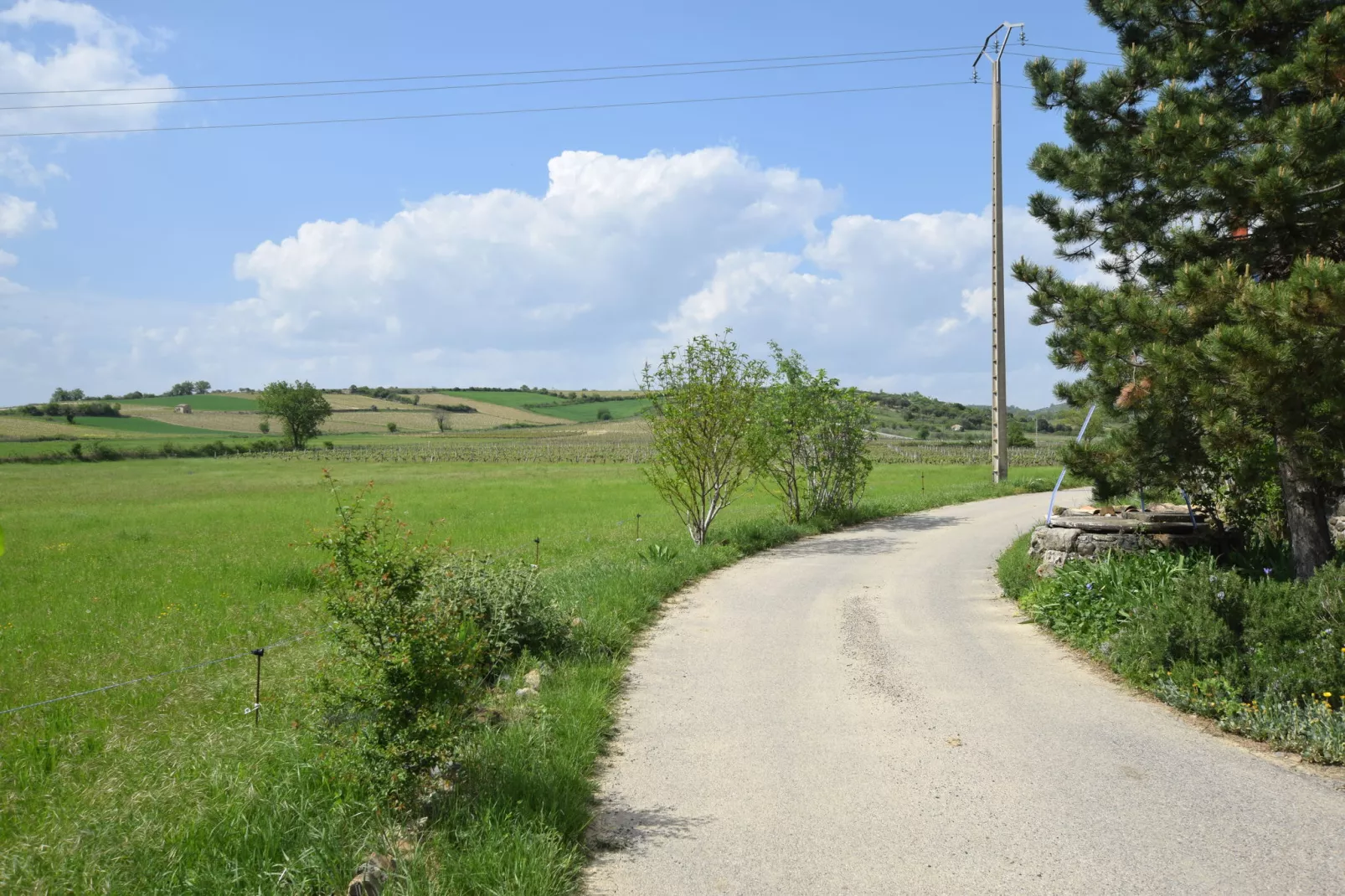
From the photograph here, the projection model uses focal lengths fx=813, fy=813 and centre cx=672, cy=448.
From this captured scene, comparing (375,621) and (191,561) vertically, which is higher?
(375,621)

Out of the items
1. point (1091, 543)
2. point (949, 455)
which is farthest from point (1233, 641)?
point (949, 455)

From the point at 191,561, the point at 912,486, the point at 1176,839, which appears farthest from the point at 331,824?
the point at 912,486

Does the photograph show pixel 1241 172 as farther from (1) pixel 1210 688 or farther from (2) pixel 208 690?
(2) pixel 208 690

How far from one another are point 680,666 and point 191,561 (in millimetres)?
Result: 12748

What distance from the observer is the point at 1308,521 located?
8.26m

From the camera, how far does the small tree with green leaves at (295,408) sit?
86.9 metres

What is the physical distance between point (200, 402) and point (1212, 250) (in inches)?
5423

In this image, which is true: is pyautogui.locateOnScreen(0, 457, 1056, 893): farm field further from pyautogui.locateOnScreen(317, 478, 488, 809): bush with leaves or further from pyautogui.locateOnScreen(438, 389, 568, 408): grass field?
pyautogui.locateOnScreen(438, 389, 568, 408): grass field

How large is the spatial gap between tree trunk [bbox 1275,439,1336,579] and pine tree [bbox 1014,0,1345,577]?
0.02 m

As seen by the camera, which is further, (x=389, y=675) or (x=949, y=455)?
(x=949, y=455)

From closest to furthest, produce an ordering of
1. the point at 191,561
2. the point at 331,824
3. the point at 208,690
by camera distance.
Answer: the point at 331,824, the point at 208,690, the point at 191,561

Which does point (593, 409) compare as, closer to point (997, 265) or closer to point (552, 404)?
point (552, 404)

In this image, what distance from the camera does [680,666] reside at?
8398mm

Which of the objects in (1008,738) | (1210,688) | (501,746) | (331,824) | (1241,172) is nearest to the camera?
(331,824)
